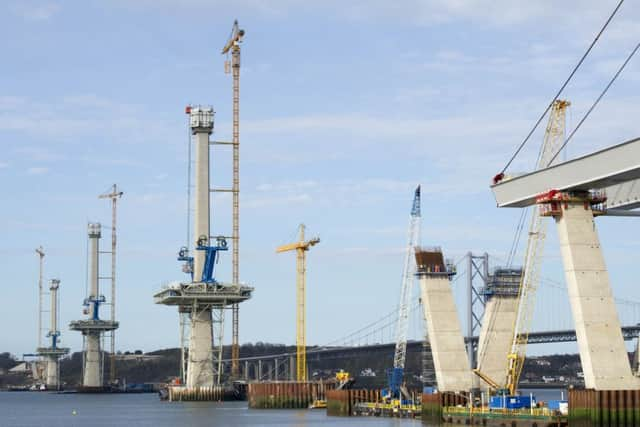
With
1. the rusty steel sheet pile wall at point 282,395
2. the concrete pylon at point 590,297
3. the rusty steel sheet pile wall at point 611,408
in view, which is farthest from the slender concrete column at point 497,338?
the rusty steel sheet pile wall at point 611,408

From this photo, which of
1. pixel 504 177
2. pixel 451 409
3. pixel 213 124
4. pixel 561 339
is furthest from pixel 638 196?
pixel 561 339

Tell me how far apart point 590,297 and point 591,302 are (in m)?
0.30

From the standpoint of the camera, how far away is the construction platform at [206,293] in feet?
510

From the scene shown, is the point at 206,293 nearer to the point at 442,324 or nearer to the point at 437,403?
the point at 442,324

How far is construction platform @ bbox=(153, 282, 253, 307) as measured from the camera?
155 metres

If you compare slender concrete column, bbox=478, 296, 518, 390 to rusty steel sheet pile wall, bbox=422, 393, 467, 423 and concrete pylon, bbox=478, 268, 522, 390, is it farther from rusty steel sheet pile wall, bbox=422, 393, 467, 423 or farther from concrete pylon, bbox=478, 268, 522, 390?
rusty steel sheet pile wall, bbox=422, 393, 467, 423

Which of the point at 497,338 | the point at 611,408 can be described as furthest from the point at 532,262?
the point at 611,408

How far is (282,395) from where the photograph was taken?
456 ft

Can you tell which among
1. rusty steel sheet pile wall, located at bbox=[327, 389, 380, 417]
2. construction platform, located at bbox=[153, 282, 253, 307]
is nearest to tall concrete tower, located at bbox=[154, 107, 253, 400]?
construction platform, located at bbox=[153, 282, 253, 307]

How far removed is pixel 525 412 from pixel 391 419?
28.3 metres

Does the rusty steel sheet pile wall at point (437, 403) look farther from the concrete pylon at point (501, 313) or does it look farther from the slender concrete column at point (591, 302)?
the slender concrete column at point (591, 302)

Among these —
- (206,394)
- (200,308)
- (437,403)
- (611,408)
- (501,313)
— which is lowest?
(437,403)

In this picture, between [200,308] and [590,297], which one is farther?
[200,308]

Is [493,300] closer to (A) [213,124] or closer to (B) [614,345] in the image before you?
(B) [614,345]
